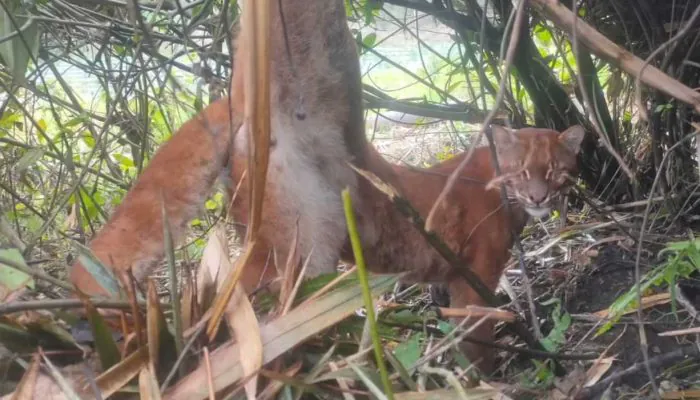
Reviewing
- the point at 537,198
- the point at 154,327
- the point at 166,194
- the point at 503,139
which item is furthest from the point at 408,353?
the point at 503,139

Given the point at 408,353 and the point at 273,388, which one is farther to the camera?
the point at 408,353

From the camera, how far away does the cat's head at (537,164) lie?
9.32ft

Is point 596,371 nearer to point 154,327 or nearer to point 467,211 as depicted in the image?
point 154,327

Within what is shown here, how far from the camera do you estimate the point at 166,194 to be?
1943mm

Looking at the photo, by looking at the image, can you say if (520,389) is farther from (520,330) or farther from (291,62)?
(291,62)

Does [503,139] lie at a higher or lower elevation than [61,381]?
higher

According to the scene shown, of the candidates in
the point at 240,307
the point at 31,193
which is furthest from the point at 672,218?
the point at 31,193

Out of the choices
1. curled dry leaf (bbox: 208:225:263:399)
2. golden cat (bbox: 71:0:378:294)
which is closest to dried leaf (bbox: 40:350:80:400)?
curled dry leaf (bbox: 208:225:263:399)

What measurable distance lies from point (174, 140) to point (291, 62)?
1.30ft

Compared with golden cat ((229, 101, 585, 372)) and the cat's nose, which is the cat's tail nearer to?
golden cat ((229, 101, 585, 372))

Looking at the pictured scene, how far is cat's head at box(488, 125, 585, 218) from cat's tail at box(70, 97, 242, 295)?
49.2 inches

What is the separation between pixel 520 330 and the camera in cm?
184

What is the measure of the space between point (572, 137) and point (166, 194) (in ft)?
5.51

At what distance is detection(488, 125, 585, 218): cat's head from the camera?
2.84m
